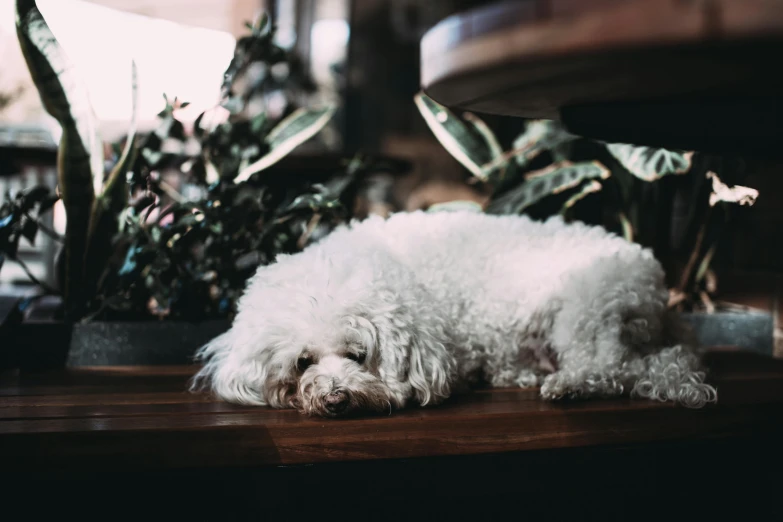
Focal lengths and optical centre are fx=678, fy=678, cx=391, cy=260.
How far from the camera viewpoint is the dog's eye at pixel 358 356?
1.43 m

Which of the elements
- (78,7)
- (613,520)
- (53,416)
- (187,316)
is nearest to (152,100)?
(78,7)

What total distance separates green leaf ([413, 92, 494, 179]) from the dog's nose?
1.22 metres

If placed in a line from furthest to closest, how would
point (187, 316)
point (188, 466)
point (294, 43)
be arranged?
point (294, 43) → point (187, 316) → point (188, 466)

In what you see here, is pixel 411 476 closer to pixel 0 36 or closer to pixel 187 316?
pixel 187 316

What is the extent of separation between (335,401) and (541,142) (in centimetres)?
142

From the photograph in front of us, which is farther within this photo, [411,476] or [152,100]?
[152,100]

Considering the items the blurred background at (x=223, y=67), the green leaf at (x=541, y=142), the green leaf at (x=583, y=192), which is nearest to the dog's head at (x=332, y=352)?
the green leaf at (x=583, y=192)

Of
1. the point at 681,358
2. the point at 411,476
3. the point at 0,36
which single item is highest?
the point at 0,36

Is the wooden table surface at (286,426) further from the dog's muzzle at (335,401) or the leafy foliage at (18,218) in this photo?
the leafy foliage at (18,218)

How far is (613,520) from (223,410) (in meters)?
0.85

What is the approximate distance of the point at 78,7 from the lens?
14.4ft

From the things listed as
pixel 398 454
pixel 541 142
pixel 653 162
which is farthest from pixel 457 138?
pixel 398 454

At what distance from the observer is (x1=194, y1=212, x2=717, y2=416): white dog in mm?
1418

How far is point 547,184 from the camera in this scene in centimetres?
216
